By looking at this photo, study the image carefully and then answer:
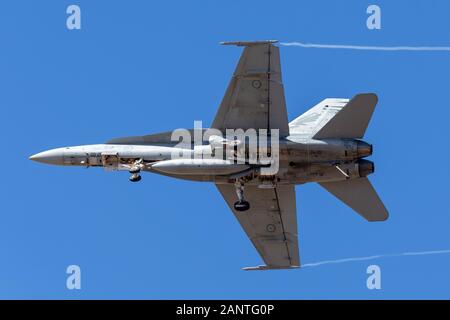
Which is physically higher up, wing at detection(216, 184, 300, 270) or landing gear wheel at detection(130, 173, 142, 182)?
landing gear wheel at detection(130, 173, 142, 182)

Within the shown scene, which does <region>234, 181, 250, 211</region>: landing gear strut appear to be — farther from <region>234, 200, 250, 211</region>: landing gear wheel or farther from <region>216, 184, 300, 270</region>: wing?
<region>216, 184, 300, 270</region>: wing

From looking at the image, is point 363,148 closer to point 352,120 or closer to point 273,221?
point 352,120

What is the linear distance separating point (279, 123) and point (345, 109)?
1773mm

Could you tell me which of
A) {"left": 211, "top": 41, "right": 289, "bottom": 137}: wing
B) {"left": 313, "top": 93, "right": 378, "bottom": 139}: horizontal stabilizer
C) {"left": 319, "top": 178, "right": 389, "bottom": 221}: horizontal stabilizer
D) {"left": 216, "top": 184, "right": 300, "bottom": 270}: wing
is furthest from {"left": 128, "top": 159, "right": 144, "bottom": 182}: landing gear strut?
{"left": 319, "top": 178, "right": 389, "bottom": 221}: horizontal stabilizer

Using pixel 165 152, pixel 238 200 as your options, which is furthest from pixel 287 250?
pixel 165 152

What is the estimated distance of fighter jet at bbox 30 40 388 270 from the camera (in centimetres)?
3572

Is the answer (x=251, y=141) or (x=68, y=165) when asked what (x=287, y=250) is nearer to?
(x=251, y=141)

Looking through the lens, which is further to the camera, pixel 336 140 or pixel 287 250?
pixel 287 250

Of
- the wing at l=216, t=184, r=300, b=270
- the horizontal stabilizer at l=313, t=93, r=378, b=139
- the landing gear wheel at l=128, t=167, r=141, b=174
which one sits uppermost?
the horizontal stabilizer at l=313, t=93, r=378, b=139

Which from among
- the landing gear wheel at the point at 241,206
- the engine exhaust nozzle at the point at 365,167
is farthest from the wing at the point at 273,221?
the engine exhaust nozzle at the point at 365,167

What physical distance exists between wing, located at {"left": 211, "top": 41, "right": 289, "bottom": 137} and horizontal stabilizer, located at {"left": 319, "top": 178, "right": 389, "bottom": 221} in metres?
2.29

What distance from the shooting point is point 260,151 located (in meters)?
36.0

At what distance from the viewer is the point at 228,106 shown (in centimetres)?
3644

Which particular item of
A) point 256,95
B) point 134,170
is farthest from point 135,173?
point 256,95
